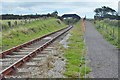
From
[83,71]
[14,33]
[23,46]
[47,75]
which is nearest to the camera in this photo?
[47,75]

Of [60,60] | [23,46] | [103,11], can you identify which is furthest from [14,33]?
[103,11]

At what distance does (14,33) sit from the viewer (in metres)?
27.4

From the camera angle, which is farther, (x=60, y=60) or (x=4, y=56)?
(x=4, y=56)

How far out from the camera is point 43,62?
12430 millimetres

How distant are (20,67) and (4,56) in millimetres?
3359

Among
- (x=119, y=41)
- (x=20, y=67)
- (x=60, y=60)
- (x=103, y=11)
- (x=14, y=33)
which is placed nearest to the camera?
(x=20, y=67)

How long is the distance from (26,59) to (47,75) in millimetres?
3434

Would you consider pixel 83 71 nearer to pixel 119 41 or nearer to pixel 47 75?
pixel 47 75

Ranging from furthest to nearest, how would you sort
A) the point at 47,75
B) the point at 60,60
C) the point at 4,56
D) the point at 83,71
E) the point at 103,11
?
1. the point at 103,11
2. the point at 4,56
3. the point at 60,60
4. the point at 83,71
5. the point at 47,75

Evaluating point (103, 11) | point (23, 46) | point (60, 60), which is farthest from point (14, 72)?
point (103, 11)

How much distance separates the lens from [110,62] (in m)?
12.9

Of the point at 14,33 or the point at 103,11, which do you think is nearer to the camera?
the point at 14,33

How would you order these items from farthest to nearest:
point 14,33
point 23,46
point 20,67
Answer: point 14,33
point 23,46
point 20,67

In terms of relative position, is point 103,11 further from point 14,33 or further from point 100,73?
point 100,73
